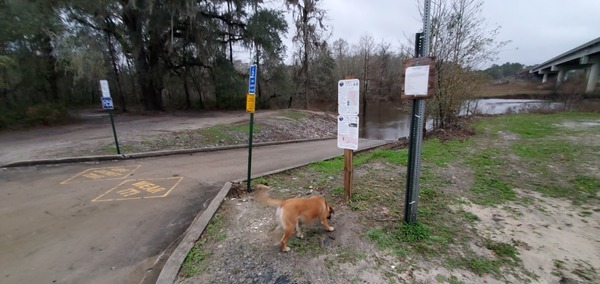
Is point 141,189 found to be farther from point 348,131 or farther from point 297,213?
point 348,131

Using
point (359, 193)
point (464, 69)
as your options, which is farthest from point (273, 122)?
point (359, 193)

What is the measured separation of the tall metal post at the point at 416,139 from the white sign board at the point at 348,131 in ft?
2.64

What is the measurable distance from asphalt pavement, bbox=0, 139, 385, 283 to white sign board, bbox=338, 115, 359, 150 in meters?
2.43

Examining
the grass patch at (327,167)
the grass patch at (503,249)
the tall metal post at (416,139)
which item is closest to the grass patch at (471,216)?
the grass patch at (503,249)

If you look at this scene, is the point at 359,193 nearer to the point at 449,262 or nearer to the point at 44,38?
the point at 449,262

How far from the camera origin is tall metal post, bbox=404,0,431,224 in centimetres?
295

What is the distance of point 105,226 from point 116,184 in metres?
2.03

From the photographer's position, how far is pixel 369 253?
2949mm

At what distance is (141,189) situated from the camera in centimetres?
540

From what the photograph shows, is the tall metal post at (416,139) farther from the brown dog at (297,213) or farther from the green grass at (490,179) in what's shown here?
the green grass at (490,179)

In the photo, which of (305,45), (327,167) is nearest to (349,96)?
(327,167)

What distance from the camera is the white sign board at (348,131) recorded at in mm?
3725

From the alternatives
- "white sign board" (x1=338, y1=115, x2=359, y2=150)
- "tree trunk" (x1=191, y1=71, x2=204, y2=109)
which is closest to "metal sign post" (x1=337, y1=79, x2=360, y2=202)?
"white sign board" (x1=338, y1=115, x2=359, y2=150)

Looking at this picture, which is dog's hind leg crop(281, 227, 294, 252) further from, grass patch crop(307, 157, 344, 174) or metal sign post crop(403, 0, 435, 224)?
grass patch crop(307, 157, 344, 174)
